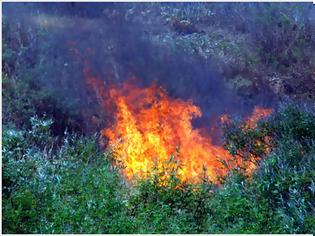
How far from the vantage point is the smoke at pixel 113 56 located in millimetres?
10438

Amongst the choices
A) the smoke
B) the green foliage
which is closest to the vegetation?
the green foliage

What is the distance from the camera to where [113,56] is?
11.0 m

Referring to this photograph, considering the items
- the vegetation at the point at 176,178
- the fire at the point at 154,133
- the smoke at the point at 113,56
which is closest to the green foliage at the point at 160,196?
the vegetation at the point at 176,178

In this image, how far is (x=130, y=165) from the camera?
9203 mm

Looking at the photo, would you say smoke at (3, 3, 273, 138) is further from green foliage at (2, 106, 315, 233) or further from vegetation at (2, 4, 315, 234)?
green foliage at (2, 106, 315, 233)

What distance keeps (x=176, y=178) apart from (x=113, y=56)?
425 cm

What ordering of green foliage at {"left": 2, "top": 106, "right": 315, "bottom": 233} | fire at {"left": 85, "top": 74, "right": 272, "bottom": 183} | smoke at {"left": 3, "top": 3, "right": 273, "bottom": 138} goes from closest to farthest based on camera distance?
green foliage at {"left": 2, "top": 106, "right": 315, "bottom": 233}, fire at {"left": 85, "top": 74, "right": 272, "bottom": 183}, smoke at {"left": 3, "top": 3, "right": 273, "bottom": 138}

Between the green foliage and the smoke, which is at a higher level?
the smoke

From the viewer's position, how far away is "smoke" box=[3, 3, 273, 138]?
34.2 ft

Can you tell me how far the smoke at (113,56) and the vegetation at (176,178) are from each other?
0.39 metres

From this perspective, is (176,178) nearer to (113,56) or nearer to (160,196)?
(160,196)

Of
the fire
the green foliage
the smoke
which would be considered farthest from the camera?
the smoke

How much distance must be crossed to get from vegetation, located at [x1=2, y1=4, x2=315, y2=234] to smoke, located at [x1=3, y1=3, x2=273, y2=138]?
389 mm

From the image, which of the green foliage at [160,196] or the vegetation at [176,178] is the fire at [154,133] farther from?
the green foliage at [160,196]
